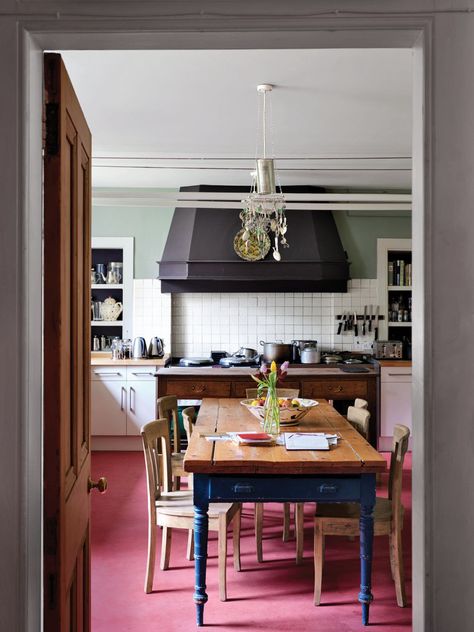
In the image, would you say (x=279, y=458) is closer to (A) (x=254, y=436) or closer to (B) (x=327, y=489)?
(B) (x=327, y=489)

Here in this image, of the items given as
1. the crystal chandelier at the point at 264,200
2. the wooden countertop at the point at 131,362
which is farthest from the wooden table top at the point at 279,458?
the wooden countertop at the point at 131,362

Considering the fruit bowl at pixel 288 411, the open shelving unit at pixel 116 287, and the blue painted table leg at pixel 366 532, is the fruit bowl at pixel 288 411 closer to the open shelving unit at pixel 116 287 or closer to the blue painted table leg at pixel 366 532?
the blue painted table leg at pixel 366 532

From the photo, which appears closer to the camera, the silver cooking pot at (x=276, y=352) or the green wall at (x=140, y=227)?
the silver cooking pot at (x=276, y=352)

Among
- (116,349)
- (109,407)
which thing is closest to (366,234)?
(116,349)

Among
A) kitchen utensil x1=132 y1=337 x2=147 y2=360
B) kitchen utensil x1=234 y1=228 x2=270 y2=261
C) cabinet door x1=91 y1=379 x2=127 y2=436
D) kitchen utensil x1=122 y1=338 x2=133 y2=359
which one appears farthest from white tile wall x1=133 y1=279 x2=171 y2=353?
kitchen utensil x1=234 y1=228 x2=270 y2=261

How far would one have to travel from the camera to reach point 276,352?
7508mm

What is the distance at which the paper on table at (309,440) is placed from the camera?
3.50 m

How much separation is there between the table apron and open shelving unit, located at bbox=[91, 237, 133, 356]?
186 inches

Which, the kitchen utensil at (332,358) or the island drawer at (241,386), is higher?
the kitchen utensil at (332,358)

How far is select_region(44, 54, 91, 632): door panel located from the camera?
176 cm

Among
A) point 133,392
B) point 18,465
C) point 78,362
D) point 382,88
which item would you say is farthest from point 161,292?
point 18,465

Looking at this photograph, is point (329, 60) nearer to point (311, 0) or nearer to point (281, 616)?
point (311, 0)

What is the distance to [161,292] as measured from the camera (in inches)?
301

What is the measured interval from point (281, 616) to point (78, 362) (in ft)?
6.87
